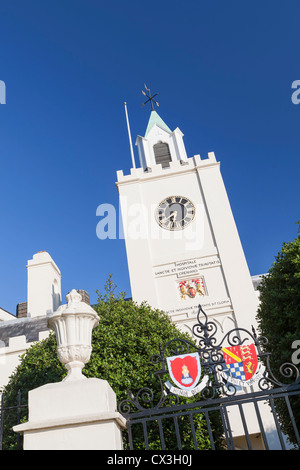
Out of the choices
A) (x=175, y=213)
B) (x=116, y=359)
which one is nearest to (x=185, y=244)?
(x=175, y=213)

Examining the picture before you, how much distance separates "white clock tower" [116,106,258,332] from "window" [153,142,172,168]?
0.84 feet

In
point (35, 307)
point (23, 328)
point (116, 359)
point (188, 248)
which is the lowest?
point (116, 359)

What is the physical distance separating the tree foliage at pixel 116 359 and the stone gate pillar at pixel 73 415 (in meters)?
7.44

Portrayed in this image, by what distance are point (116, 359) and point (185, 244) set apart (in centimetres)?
1277

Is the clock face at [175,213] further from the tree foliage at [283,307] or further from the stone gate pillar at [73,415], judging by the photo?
the stone gate pillar at [73,415]

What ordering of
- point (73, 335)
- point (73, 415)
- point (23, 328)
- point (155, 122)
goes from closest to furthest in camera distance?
point (73, 415) → point (73, 335) → point (23, 328) → point (155, 122)

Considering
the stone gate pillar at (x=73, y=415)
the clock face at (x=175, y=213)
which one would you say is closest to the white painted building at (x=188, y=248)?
the clock face at (x=175, y=213)

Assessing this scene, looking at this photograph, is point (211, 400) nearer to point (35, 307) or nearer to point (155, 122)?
point (35, 307)

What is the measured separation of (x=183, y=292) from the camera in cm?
2445

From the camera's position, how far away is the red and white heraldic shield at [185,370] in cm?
704

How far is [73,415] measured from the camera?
579cm

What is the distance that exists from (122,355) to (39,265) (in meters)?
16.7
